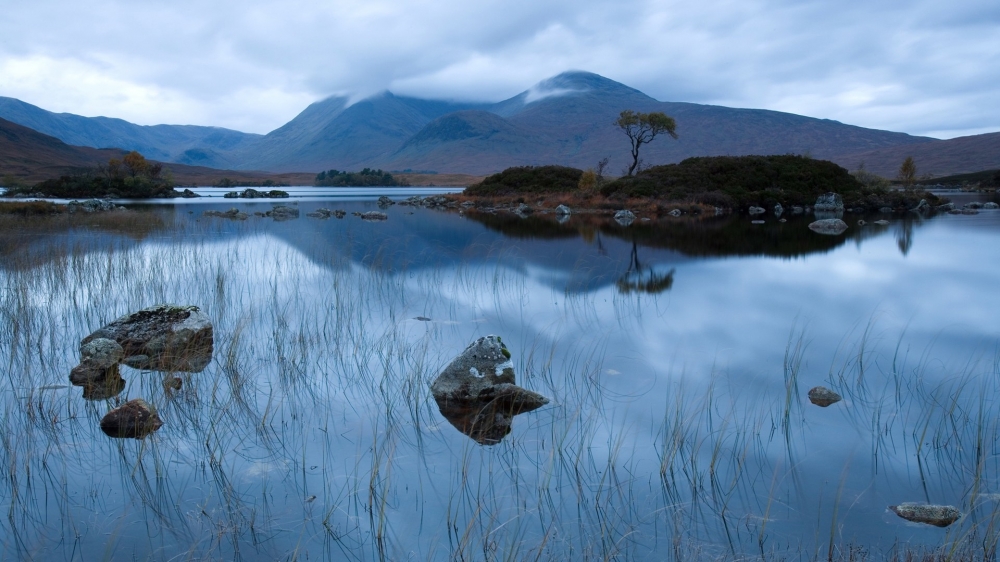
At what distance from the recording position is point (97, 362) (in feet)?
20.5

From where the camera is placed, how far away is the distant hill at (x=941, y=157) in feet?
414

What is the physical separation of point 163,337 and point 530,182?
44225mm

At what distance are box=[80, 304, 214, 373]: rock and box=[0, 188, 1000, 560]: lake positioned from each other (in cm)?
26

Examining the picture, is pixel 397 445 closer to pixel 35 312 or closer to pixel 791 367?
pixel 791 367

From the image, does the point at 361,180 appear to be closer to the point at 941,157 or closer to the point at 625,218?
the point at 625,218

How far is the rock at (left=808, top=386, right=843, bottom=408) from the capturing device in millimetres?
5727

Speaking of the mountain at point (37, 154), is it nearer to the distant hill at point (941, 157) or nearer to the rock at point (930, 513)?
the rock at point (930, 513)

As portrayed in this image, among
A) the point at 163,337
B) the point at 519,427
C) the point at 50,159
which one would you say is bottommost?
the point at 519,427

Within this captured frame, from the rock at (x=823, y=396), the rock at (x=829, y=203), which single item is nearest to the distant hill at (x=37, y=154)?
the rock at (x=829, y=203)

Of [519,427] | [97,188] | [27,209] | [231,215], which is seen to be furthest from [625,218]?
[97,188]

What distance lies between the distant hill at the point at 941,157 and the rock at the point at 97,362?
142 m

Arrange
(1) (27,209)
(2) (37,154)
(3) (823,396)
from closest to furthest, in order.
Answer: (3) (823,396), (1) (27,209), (2) (37,154)

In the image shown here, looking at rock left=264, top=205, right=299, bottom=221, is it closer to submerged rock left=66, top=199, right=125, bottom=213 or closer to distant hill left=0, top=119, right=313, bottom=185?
submerged rock left=66, top=199, right=125, bottom=213

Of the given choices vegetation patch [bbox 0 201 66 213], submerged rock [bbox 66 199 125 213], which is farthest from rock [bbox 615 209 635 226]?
vegetation patch [bbox 0 201 66 213]
